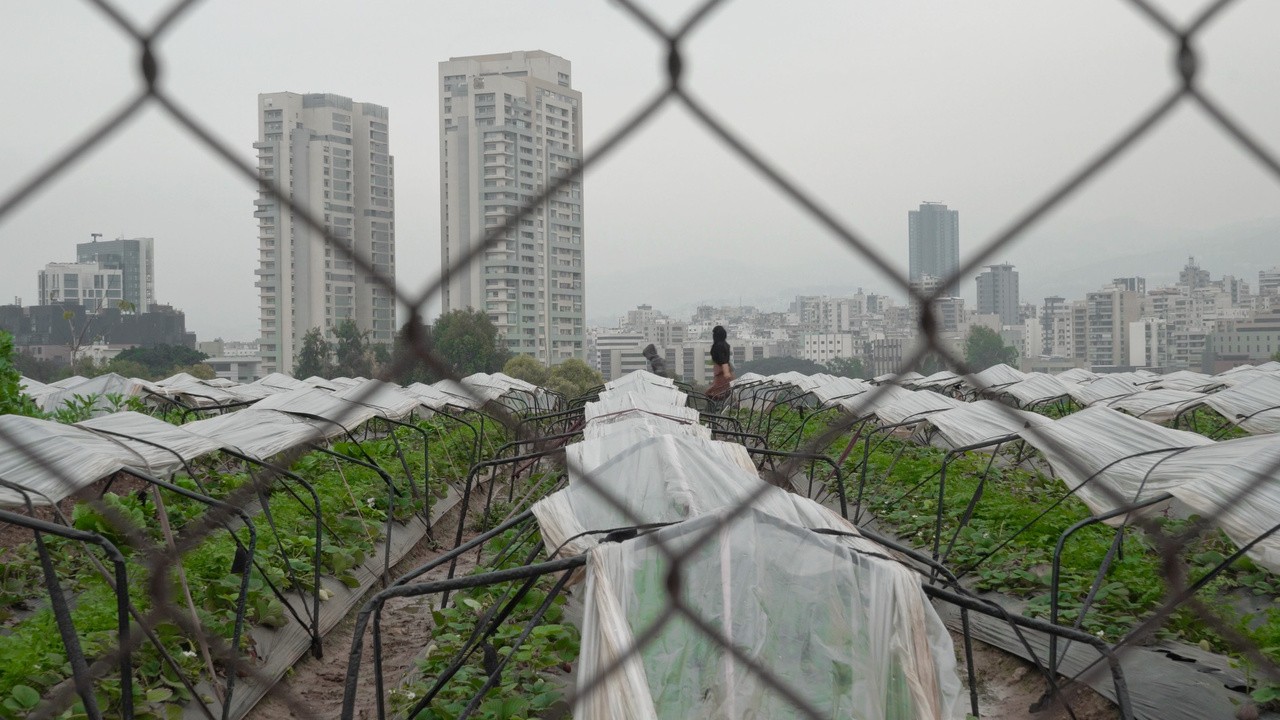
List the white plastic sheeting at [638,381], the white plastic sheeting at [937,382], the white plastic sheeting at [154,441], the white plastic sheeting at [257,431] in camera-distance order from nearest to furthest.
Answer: the white plastic sheeting at [154,441] → the white plastic sheeting at [257,431] → the white plastic sheeting at [638,381] → the white plastic sheeting at [937,382]

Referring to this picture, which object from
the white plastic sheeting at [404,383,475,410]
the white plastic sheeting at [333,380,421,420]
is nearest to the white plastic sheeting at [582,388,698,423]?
the white plastic sheeting at [333,380,421,420]

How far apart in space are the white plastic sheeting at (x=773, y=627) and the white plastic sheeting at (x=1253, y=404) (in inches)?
334

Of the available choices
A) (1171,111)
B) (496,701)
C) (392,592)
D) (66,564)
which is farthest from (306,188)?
(66,564)

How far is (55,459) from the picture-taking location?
4.91 meters

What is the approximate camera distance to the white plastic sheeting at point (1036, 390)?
17.9 meters

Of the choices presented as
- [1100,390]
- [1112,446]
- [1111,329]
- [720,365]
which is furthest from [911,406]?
[1100,390]

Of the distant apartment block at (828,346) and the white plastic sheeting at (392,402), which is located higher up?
the distant apartment block at (828,346)

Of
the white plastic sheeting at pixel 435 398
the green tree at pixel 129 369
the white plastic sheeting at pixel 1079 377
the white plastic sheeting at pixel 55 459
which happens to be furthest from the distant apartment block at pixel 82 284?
the white plastic sheeting at pixel 1079 377

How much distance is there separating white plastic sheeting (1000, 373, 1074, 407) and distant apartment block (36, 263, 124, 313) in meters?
16.7

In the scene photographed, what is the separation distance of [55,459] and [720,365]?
1517 cm

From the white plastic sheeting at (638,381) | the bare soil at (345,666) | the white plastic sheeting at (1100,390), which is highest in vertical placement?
the white plastic sheeting at (638,381)

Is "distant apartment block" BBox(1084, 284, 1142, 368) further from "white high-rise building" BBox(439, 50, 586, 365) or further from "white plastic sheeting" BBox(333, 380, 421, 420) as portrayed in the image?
"white plastic sheeting" BBox(333, 380, 421, 420)

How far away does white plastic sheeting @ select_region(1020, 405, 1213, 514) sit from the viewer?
19.7 feet

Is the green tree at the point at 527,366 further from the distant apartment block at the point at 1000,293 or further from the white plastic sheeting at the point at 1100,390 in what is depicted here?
the white plastic sheeting at the point at 1100,390
